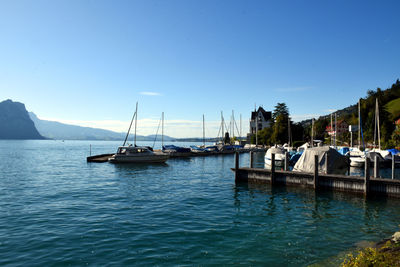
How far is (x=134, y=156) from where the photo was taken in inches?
1892

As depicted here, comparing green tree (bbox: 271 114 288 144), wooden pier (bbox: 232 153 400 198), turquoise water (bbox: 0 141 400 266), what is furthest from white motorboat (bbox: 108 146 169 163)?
green tree (bbox: 271 114 288 144)

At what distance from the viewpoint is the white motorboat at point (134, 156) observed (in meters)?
47.8

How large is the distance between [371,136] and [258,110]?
60309 mm

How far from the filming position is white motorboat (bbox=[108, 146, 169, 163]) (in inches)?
1880

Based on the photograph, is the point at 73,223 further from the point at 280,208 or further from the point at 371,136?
the point at 371,136

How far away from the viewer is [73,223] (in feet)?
47.8

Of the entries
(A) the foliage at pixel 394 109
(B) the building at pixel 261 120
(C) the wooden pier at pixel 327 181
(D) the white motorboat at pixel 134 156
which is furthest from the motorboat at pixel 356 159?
(B) the building at pixel 261 120

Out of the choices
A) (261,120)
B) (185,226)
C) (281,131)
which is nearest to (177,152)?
(281,131)

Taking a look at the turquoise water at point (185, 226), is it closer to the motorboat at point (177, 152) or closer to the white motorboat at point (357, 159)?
the white motorboat at point (357, 159)

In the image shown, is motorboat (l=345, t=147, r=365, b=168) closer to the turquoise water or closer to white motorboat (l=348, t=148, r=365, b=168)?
white motorboat (l=348, t=148, r=365, b=168)

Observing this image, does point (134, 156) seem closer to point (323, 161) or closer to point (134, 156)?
point (134, 156)

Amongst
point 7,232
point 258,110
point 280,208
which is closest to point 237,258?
point 280,208

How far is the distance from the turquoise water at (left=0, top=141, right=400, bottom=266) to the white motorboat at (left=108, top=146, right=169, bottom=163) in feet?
76.0

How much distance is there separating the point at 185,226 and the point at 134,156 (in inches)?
1411
